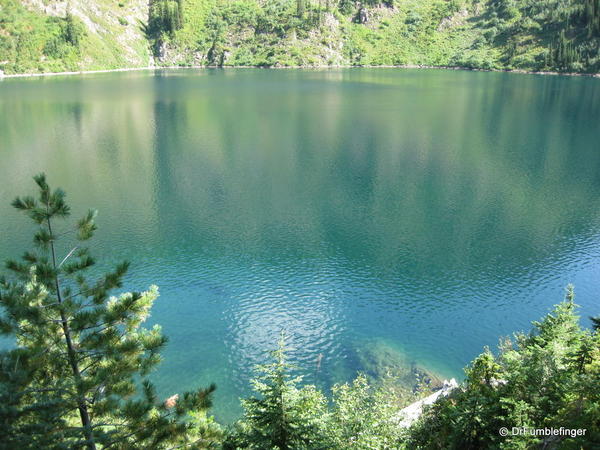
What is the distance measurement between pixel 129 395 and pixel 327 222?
32291 millimetres

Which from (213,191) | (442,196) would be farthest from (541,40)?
(213,191)

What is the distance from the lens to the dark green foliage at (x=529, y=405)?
12.2 metres

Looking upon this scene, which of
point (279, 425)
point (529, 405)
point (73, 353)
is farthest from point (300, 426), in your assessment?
point (529, 405)

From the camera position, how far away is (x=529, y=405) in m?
14.0

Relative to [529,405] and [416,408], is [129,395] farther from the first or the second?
[416,408]

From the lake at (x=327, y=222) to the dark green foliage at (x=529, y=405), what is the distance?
29.5ft

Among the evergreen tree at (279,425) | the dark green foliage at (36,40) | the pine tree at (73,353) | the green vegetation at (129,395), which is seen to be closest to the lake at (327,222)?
the evergreen tree at (279,425)

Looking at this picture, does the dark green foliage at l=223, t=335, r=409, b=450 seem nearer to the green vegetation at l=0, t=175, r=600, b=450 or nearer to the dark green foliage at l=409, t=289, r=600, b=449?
the green vegetation at l=0, t=175, r=600, b=450

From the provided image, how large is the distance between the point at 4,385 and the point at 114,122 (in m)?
85.7

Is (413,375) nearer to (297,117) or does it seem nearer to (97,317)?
(97,317)

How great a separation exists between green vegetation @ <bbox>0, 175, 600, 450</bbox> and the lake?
1006 cm

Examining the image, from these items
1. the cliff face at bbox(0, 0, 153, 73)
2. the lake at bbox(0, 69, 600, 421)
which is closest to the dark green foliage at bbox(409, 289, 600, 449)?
the lake at bbox(0, 69, 600, 421)

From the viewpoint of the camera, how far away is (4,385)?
9.53 metres

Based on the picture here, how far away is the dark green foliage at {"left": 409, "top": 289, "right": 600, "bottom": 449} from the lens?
12.2 metres
